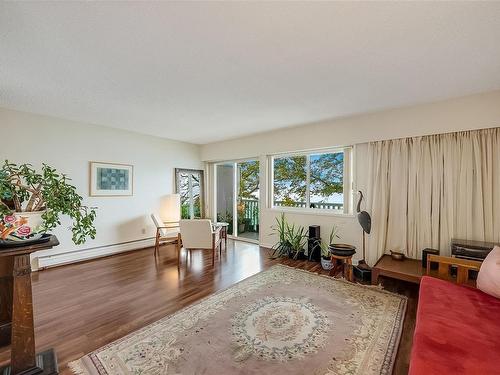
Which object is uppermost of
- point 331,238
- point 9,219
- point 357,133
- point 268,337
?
point 357,133

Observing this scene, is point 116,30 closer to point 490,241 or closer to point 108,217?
point 108,217

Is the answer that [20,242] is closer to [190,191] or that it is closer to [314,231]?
[314,231]

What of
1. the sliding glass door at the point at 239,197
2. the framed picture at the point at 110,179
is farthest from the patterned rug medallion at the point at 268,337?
the framed picture at the point at 110,179

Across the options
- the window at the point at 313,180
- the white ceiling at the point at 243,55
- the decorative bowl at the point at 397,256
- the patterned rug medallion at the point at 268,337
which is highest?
the white ceiling at the point at 243,55

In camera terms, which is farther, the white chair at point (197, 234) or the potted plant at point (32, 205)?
the white chair at point (197, 234)

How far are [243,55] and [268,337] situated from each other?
2.40 meters

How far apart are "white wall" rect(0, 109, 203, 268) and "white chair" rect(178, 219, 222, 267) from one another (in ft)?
5.34

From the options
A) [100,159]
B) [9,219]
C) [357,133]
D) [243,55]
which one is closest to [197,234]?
[100,159]

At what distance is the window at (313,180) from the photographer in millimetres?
4039

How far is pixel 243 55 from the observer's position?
77.4 inches

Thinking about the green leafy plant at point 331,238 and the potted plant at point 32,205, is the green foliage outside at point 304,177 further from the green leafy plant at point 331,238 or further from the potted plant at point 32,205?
the potted plant at point 32,205

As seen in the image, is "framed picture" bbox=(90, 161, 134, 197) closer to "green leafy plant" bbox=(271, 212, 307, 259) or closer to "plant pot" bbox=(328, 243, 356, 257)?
"green leafy plant" bbox=(271, 212, 307, 259)

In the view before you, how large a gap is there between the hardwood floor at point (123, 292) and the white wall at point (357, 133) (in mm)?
824

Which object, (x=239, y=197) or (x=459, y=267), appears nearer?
(x=459, y=267)
